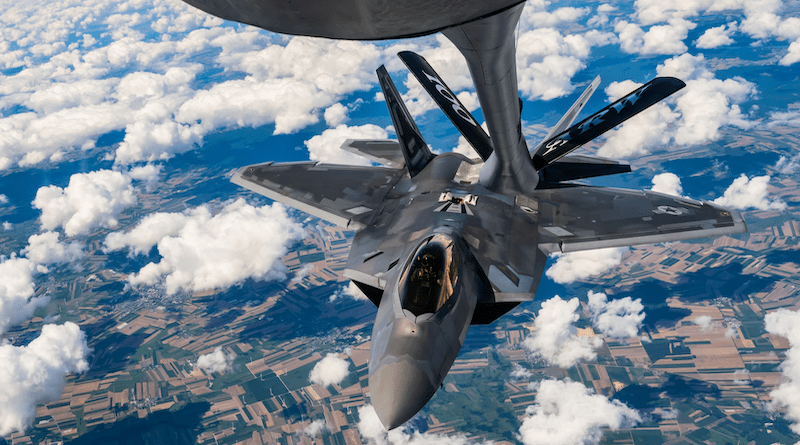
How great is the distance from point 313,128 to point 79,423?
12710cm

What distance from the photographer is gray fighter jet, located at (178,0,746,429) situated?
860cm

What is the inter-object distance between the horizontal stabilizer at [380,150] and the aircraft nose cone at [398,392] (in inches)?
380

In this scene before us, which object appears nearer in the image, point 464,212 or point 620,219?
point 464,212

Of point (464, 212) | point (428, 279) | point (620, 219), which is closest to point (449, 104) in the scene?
point (464, 212)

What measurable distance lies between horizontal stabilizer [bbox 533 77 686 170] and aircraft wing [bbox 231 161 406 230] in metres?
5.62

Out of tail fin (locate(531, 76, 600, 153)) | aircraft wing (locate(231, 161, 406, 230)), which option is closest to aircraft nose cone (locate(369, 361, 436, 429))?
aircraft wing (locate(231, 161, 406, 230))

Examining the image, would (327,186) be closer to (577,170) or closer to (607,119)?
(577,170)

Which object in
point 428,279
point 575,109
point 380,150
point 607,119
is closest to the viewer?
point 428,279

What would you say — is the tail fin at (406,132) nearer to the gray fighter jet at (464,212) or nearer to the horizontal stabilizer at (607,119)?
the gray fighter jet at (464,212)

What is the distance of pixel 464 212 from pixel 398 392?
6.20m

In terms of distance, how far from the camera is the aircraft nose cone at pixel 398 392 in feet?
27.2

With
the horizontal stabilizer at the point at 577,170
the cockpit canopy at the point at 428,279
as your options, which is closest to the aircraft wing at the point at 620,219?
the horizontal stabilizer at the point at 577,170

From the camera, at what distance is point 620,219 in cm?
1331

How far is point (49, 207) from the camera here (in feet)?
446
